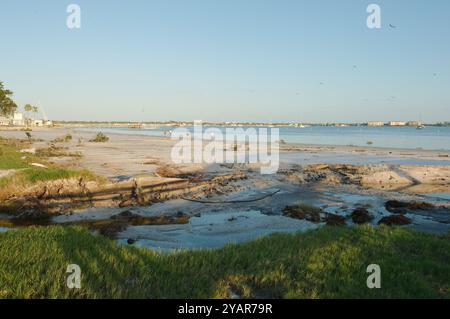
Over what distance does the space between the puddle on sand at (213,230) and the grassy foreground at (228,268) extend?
7.08 ft

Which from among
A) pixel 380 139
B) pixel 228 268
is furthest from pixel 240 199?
pixel 380 139

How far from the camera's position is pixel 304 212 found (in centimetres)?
1434

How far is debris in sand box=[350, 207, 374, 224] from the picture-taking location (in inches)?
527

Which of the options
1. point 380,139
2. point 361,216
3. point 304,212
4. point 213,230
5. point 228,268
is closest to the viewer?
point 228,268

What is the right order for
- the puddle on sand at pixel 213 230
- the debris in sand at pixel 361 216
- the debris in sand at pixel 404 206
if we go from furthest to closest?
the debris in sand at pixel 404 206 → the debris in sand at pixel 361 216 → the puddle on sand at pixel 213 230

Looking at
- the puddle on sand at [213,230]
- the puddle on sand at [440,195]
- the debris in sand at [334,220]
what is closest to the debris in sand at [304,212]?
the debris in sand at [334,220]

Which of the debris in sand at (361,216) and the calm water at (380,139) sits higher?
the calm water at (380,139)

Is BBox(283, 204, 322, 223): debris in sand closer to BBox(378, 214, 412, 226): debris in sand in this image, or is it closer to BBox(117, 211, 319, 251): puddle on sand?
BBox(117, 211, 319, 251): puddle on sand

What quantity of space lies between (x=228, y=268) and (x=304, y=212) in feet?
26.4

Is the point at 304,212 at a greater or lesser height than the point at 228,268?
lesser

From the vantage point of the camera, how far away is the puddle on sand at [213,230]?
10461 millimetres

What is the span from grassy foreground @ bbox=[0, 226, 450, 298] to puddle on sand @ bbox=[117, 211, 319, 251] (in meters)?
2.16

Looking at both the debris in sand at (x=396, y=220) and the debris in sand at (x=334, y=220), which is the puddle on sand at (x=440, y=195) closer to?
the debris in sand at (x=396, y=220)

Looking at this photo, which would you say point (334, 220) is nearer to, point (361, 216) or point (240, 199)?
point (361, 216)
